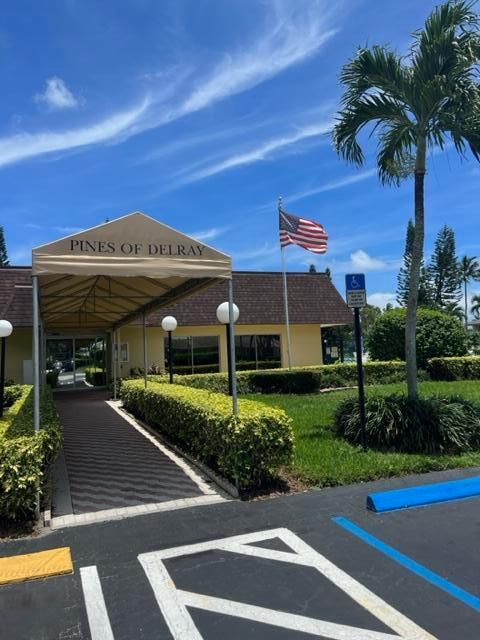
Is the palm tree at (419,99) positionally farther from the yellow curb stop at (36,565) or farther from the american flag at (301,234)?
the american flag at (301,234)

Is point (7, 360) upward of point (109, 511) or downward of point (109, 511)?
upward

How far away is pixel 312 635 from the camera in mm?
3174

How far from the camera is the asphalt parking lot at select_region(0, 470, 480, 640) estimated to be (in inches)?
130

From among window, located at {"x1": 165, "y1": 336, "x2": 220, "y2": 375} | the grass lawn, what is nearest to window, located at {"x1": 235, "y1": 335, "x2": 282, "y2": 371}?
window, located at {"x1": 165, "y1": 336, "x2": 220, "y2": 375}

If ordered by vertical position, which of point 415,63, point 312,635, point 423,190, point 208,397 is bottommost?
point 312,635

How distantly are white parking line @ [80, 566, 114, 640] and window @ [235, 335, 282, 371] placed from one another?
19.1m

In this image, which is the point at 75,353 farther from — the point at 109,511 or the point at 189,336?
the point at 109,511

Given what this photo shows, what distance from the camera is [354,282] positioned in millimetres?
8164

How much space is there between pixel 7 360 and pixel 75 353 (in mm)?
4109

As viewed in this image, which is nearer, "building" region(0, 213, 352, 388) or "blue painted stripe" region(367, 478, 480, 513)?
"blue painted stripe" region(367, 478, 480, 513)

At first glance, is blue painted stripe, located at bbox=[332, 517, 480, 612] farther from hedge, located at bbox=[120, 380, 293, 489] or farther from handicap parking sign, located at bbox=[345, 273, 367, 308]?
handicap parking sign, located at bbox=[345, 273, 367, 308]

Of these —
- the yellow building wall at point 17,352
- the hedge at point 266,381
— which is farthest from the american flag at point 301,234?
the yellow building wall at point 17,352

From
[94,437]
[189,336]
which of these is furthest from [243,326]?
[94,437]

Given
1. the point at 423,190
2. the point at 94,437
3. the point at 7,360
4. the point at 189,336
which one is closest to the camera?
the point at 423,190
